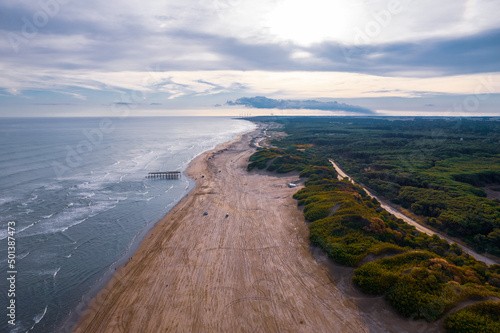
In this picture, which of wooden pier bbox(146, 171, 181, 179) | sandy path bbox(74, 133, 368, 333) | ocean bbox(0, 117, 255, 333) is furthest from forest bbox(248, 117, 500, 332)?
wooden pier bbox(146, 171, 181, 179)

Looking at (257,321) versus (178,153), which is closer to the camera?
(257,321)

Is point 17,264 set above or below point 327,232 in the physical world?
below

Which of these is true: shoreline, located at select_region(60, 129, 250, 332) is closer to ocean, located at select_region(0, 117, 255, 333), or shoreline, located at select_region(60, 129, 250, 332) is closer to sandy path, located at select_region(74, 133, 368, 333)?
ocean, located at select_region(0, 117, 255, 333)

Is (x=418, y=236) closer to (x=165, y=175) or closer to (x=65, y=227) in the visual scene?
(x=65, y=227)

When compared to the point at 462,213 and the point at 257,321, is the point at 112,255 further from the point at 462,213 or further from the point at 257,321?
the point at 462,213

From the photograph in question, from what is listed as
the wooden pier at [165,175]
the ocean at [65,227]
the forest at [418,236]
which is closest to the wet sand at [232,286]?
the forest at [418,236]

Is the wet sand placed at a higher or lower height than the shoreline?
higher

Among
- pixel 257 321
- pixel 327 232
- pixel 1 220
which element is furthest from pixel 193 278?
pixel 1 220
